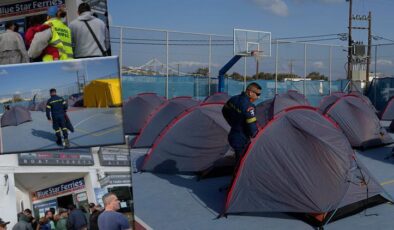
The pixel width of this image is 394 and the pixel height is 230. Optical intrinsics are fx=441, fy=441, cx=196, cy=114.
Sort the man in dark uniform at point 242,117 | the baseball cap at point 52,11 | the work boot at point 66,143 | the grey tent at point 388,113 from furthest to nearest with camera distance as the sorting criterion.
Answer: the grey tent at point 388,113
the man in dark uniform at point 242,117
the work boot at point 66,143
the baseball cap at point 52,11

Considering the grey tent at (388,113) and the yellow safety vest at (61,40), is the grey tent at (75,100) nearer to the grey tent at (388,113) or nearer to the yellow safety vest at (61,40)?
the yellow safety vest at (61,40)

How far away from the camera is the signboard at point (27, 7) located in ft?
5.32

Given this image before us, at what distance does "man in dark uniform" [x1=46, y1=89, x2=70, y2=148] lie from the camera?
66.7 inches

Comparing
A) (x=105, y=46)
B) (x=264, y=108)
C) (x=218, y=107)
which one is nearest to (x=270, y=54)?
(x=264, y=108)

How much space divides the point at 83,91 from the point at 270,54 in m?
22.5

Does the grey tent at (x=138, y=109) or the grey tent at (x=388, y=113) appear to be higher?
the grey tent at (x=138, y=109)

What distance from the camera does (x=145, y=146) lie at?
36.0ft

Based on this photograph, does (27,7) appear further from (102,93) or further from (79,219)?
(79,219)

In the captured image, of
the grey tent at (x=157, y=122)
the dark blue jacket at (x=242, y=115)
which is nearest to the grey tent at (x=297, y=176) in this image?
the dark blue jacket at (x=242, y=115)

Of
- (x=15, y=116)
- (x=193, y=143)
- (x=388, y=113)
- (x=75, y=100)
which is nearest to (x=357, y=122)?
(x=193, y=143)

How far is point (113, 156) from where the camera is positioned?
1786mm

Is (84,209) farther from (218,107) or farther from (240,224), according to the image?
(218,107)

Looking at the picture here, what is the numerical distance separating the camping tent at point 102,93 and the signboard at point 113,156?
0.60 feet

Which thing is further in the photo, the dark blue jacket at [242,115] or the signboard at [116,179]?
the dark blue jacket at [242,115]
